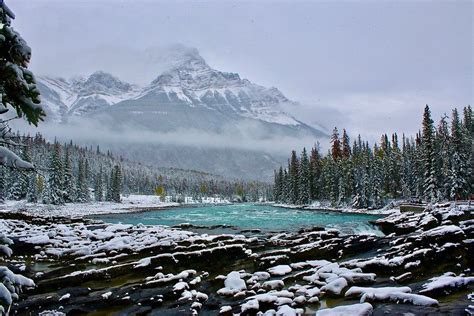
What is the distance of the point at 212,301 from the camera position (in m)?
16.0

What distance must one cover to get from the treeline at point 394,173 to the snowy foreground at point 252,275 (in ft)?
139

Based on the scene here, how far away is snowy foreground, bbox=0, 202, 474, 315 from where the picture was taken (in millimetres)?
14672

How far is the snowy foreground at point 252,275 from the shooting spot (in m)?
14.7

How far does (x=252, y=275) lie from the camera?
1984cm

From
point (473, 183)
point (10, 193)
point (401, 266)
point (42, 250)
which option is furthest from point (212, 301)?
point (10, 193)

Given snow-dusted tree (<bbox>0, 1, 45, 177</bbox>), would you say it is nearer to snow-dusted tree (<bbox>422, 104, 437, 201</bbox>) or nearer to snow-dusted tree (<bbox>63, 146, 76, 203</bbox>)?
snow-dusted tree (<bbox>422, 104, 437, 201</bbox>)

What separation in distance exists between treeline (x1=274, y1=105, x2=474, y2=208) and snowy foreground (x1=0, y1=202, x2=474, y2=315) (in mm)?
42369

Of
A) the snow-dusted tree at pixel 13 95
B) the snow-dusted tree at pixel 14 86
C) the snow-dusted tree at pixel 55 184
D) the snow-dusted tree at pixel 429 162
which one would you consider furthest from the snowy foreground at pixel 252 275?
the snow-dusted tree at pixel 55 184

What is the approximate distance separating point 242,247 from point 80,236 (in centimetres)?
1718

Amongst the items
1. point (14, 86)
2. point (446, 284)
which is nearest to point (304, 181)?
point (446, 284)

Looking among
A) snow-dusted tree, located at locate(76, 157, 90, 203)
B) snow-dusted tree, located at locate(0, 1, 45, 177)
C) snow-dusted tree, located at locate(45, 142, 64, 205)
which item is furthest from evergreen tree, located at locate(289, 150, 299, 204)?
snow-dusted tree, located at locate(0, 1, 45, 177)

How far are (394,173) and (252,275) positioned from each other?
3589 inches

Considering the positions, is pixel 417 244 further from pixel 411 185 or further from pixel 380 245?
pixel 411 185

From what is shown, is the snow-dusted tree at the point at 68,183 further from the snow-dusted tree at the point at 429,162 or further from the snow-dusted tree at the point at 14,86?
the snow-dusted tree at the point at 14,86
